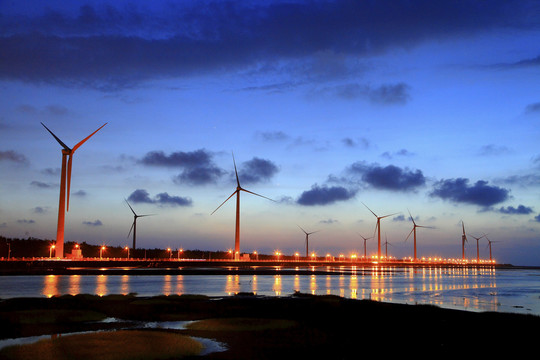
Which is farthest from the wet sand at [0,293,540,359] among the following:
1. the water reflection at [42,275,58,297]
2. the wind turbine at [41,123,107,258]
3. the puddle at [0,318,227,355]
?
the wind turbine at [41,123,107,258]

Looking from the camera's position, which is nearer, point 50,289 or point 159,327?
point 159,327

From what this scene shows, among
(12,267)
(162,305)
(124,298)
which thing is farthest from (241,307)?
(12,267)

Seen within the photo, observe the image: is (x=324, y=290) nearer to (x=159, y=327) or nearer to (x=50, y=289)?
(x=50, y=289)

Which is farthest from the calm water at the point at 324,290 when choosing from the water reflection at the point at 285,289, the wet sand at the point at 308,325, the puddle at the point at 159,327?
the puddle at the point at 159,327

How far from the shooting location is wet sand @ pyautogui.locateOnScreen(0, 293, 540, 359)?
22672mm

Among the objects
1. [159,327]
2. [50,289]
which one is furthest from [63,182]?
[159,327]

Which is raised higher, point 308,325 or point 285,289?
point 308,325

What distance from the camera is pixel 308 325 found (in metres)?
30.3

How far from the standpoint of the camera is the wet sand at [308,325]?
22.7m

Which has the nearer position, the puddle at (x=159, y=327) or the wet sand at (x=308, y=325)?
the puddle at (x=159, y=327)

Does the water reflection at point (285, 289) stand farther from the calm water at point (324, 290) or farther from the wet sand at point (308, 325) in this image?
the wet sand at point (308, 325)

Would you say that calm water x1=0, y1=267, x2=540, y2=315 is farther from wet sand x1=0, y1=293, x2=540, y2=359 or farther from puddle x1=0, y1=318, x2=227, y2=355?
puddle x1=0, y1=318, x2=227, y2=355

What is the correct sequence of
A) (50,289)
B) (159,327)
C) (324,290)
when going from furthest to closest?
(324,290), (50,289), (159,327)

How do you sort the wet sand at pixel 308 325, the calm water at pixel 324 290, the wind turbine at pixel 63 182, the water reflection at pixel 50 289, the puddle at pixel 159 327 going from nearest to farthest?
the puddle at pixel 159 327
the wet sand at pixel 308 325
the calm water at pixel 324 290
the water reflection at pixel 50 289
the wind turbine at pixel 63 182
